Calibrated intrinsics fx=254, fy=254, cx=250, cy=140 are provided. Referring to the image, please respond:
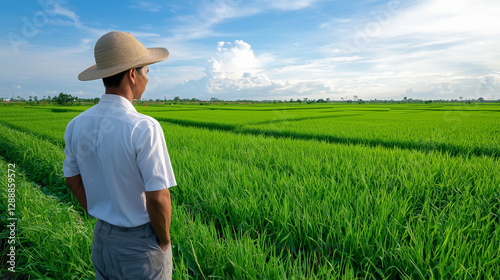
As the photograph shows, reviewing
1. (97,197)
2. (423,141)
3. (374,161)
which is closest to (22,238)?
(97,197)

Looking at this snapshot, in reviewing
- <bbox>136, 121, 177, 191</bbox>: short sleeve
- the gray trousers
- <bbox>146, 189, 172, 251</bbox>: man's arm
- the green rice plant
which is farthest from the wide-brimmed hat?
the green rice plant

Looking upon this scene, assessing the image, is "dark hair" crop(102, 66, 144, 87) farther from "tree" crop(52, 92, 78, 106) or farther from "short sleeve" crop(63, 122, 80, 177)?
"tree" crop(52, 92, 78, 106)

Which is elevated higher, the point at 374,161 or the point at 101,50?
the point at 101,50

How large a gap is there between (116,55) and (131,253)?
38.1 inches

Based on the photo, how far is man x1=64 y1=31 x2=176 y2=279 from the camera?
114 cm

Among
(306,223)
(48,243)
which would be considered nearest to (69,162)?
(48,243)

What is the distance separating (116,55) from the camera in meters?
1.20

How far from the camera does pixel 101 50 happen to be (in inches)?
48.0

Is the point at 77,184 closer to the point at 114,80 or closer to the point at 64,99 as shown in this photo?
the point at 114,80

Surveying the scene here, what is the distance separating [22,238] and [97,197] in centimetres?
219

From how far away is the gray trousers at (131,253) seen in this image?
1271 millimetres

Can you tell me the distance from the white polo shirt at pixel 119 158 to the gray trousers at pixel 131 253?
7 centimetres

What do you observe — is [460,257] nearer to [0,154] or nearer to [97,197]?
[97,197]

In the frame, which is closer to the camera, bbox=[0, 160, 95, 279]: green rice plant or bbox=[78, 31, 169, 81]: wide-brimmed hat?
bbox=[78, 31, 169, 81]: wide-brimmed hat
